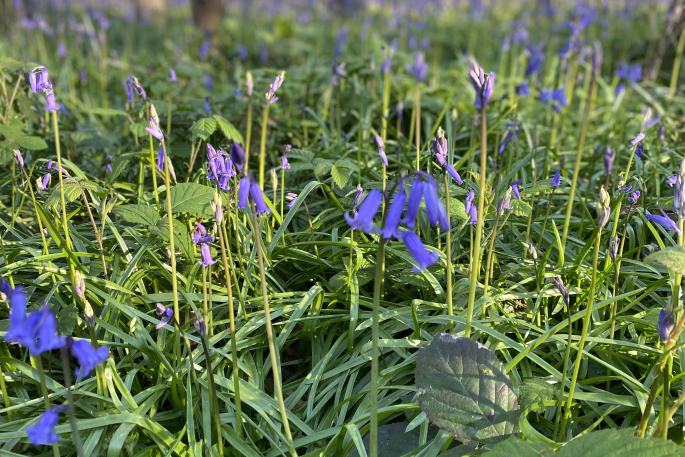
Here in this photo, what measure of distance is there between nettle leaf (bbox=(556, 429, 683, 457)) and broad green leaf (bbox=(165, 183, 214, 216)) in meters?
1.40

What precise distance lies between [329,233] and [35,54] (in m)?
6.47

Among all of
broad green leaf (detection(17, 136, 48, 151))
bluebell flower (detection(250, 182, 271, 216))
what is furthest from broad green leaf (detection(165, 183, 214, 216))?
broad green leaf (detection(17, 136, 48, 151))

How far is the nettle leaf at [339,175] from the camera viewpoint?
8.16 ft

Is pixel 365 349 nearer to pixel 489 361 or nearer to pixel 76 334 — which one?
pixel 489 361

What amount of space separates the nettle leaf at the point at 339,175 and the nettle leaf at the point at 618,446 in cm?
144

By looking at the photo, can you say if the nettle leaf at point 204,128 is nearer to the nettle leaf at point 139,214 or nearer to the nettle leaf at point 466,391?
the nettle leaf at point 139,214

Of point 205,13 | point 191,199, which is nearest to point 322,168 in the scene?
point 191,199

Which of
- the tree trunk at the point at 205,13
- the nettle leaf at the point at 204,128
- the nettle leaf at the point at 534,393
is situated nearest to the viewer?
the nettle leaf at the point at 534,393

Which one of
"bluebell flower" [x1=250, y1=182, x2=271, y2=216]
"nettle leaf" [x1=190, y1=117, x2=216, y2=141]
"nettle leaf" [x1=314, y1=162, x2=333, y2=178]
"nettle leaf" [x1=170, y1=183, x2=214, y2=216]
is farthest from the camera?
"nettle leaf" [x1=314, y1=162, x2=333, y2=178]

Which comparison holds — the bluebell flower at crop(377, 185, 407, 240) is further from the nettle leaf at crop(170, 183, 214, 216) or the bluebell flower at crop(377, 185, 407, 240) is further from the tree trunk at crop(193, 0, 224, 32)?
the tree trunk at crop(193, 0, 224, 32)

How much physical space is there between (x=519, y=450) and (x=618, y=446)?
26 cm

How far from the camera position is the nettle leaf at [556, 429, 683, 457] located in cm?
142

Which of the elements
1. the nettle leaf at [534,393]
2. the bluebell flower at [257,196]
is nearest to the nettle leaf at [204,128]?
the bluebell flower at [257,196]

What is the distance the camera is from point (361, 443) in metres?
1.69
